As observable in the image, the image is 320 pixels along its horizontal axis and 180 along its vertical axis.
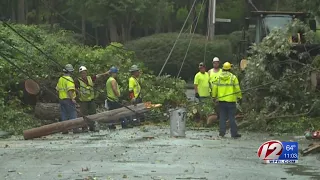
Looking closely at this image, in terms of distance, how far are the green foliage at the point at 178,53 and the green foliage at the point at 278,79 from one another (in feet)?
63.0

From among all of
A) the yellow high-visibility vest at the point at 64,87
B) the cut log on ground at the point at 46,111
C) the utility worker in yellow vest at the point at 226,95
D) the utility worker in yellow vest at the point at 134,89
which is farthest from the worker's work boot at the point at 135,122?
the utility worker in yellow vest at the point at 226,95

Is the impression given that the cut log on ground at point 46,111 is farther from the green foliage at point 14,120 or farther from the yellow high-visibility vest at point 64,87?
the yellow high-visibility vest at point 64,87

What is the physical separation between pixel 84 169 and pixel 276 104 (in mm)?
7526

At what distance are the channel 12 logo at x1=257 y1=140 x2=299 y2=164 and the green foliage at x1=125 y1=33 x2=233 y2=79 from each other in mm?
25754

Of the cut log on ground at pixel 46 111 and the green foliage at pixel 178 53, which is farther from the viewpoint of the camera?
the green foliage at pixel 178 53

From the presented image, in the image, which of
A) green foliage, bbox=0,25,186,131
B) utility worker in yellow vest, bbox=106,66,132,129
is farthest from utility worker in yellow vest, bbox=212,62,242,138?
green foliage, bbox=0,25,186,131

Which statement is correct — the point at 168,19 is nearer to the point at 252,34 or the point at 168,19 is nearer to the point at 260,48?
the point at 252,34

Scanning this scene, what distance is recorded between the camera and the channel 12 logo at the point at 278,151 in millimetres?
9992

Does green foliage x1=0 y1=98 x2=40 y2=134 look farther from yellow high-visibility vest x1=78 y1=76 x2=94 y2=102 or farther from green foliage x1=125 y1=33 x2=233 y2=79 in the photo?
green foliage x1=125 y1=33 x2=233 y2=79

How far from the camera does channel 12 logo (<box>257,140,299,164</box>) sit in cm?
999

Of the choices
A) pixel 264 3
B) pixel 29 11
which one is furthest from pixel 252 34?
pixel 29 11

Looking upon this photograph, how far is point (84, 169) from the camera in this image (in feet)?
32.4

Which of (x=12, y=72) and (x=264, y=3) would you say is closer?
Result: (x=12, y=72)

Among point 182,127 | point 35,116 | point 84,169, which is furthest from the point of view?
point 35,116
